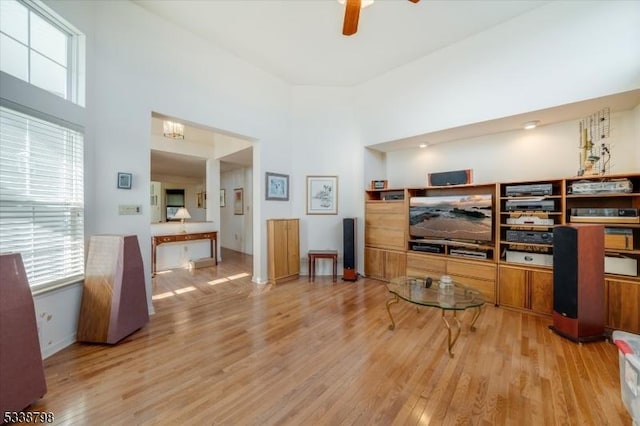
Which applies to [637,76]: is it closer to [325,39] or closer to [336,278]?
[325,39]

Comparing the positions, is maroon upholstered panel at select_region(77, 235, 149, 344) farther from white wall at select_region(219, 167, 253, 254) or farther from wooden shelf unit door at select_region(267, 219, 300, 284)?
white wall at select_region(219, 167, 253, 254)

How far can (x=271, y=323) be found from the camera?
2660 millimetres

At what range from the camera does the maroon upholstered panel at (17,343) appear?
4.57 feet

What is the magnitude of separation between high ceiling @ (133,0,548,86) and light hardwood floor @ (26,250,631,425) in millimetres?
3565

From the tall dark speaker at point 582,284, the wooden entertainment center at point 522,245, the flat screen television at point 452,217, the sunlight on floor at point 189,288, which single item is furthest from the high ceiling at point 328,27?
the sunlight on floor at point 189,288

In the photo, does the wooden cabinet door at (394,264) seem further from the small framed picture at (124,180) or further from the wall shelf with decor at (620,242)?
the small framed picture at (124,180)

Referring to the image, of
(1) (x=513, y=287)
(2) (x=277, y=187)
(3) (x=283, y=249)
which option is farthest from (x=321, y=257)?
(1) (x=513, y=287)

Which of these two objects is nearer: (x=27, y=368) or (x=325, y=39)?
(x=27, y=368)

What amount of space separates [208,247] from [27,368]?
441 centimetres

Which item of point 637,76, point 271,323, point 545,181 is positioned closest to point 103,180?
point 271,323

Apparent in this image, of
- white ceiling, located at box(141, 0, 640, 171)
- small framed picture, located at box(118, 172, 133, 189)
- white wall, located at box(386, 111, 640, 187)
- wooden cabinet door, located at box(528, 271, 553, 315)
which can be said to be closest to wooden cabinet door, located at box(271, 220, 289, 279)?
small framed picture, located at box(118, 172, 133, 189)

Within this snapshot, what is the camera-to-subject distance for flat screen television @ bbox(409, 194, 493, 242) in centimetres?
329

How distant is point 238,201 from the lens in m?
7.17

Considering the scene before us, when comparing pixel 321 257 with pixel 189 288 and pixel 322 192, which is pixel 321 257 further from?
pixel 189 288
